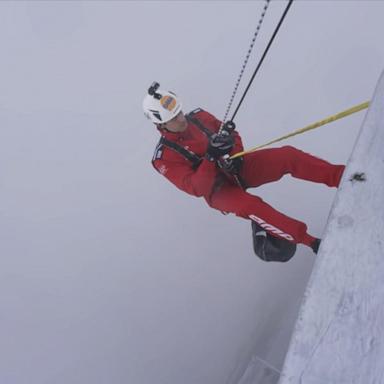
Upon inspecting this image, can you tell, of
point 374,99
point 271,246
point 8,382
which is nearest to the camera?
point 374,99

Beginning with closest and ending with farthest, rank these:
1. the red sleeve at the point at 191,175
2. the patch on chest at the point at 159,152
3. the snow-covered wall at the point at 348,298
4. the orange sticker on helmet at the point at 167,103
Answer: the snow-covered wall at the point at 348,298 < the red sleeve at the point at 191,175 < the orange sticker on helmet at the point at 167,103 < the patch on chest at the point at 159,152

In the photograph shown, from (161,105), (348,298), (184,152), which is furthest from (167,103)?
(348,298)

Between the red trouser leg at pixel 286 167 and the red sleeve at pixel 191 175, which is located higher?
the red trouser leg at pixel 286 167

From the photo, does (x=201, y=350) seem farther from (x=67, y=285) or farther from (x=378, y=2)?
(x=378, y=2)

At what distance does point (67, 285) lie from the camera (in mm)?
2049

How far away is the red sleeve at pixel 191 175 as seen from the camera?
1488 mm

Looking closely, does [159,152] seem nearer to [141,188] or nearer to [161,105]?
[161,105]

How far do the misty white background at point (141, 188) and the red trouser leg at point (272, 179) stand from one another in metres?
0.64

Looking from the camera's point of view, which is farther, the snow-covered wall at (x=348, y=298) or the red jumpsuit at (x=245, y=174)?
the red jumpsuit at (x=245, y=174)

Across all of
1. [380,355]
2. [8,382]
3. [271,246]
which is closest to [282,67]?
[271,246]

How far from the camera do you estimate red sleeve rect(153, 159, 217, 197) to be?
1.49 meters

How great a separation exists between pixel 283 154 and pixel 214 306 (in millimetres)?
906

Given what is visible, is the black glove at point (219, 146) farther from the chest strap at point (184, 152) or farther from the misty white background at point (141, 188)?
the misty white background at point (141, 188)

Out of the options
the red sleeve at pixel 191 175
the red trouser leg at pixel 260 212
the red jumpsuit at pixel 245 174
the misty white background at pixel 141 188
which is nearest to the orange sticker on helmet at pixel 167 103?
the red jumpsuit at pixel 245 174
